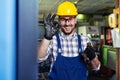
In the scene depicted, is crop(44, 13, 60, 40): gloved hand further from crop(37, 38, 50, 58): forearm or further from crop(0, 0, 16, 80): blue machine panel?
crop(0, 0, 16, 80): blue machine panel

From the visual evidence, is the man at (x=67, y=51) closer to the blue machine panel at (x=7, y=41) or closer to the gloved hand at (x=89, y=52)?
the gloved hand at (x=89, y=52)

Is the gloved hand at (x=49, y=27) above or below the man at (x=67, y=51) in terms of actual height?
above

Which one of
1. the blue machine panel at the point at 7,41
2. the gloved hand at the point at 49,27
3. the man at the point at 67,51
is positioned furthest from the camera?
the man at the point at 67,51

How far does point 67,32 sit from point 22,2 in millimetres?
1729

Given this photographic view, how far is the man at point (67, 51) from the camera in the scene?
7.24ft

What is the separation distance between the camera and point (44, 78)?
525 cm

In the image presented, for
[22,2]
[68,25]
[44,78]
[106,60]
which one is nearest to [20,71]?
[22,2]

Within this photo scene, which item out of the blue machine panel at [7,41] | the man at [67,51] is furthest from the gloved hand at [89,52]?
the blue machine panel at [7,41]

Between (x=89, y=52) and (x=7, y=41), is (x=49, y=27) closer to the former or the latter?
(x=89, y=52)

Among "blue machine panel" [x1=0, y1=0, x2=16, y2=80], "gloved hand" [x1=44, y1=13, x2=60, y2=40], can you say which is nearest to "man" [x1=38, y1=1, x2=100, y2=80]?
"gloved hand" [x1=44, y1=13, x2=60, y2=40]

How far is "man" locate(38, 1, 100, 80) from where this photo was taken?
2.21 metres

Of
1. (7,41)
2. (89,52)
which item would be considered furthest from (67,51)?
(7,41)

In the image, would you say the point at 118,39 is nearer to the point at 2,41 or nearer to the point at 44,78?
the point at 2,41

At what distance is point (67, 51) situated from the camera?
2.28 m
